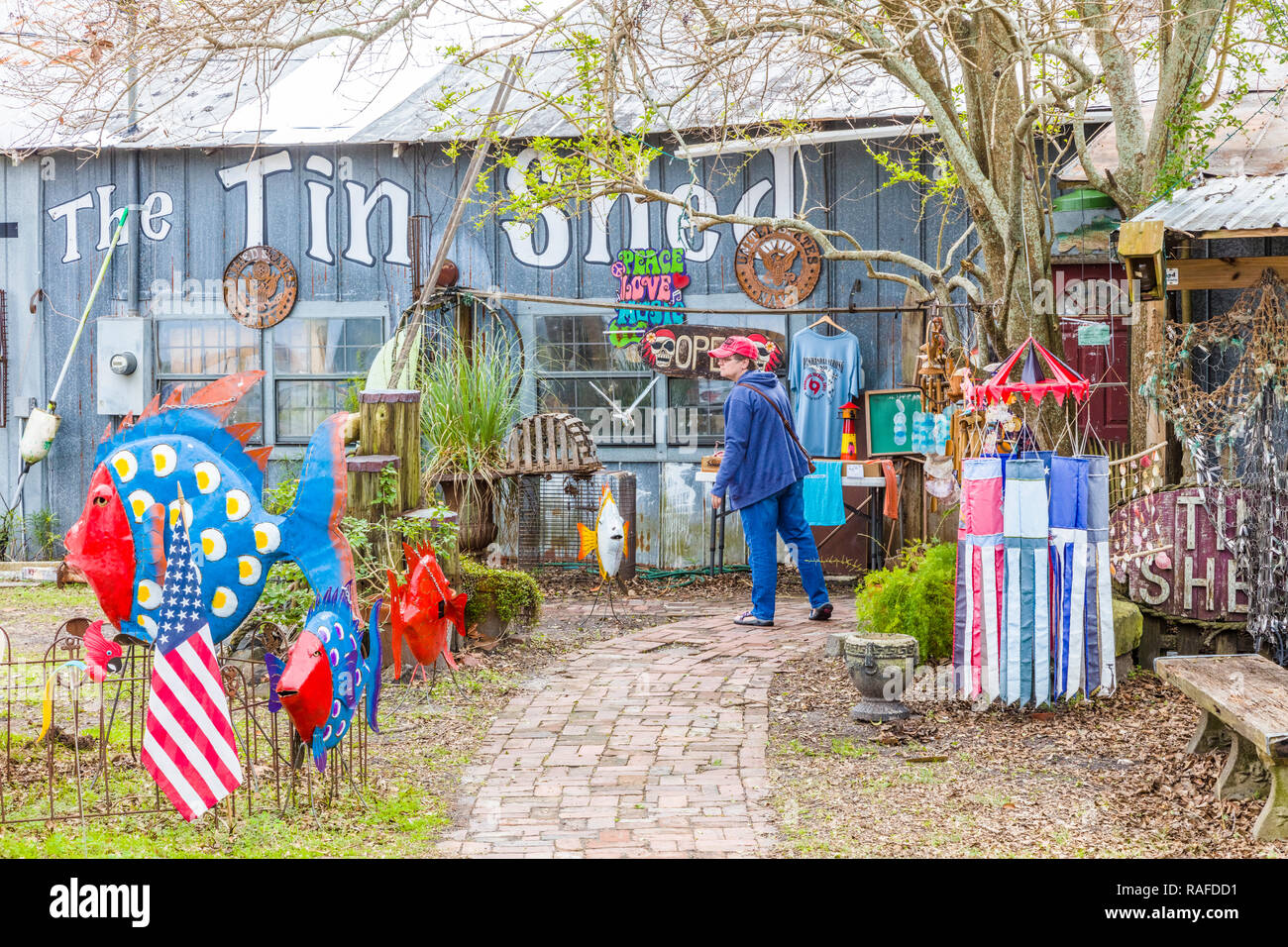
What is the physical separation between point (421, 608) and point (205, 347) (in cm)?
644

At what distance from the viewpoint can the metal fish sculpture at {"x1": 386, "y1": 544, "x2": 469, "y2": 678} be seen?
6.60 m

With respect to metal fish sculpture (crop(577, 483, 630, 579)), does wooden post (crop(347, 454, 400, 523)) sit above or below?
above

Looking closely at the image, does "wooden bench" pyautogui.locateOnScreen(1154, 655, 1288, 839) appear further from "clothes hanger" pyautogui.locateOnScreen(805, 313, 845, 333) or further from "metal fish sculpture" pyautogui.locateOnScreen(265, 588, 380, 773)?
"clothes hanger" pyautogui.locateOnScreen(805, 313, 845, 333)

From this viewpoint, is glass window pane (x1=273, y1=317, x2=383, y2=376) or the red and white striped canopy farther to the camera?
glass window pane (x1=273, y1=317, x2=383, y2=376)

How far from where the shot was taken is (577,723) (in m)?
6.25

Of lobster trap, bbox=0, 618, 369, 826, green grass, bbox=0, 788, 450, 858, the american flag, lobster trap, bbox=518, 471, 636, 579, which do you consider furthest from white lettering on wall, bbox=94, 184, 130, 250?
the american flag

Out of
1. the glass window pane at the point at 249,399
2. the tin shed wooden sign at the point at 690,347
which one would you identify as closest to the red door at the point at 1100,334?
the tin shed wooden sign at the point at 690,347

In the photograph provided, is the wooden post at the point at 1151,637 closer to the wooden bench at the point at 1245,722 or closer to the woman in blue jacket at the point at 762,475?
the wooden bench at the point at 1245,722

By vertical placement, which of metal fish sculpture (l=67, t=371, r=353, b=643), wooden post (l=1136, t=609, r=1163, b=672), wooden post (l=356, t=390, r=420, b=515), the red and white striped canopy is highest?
the red and white striped canopy

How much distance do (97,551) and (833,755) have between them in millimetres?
3219

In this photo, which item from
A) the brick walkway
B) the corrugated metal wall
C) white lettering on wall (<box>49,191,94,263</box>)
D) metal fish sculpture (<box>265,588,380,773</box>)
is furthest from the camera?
white lettering on wall (<box>49,191,94,263</box>)

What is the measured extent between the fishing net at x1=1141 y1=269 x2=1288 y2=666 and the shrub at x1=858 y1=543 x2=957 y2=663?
1412mm

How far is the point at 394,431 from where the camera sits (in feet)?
24.1

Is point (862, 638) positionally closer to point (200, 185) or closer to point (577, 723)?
point (577, 723)
